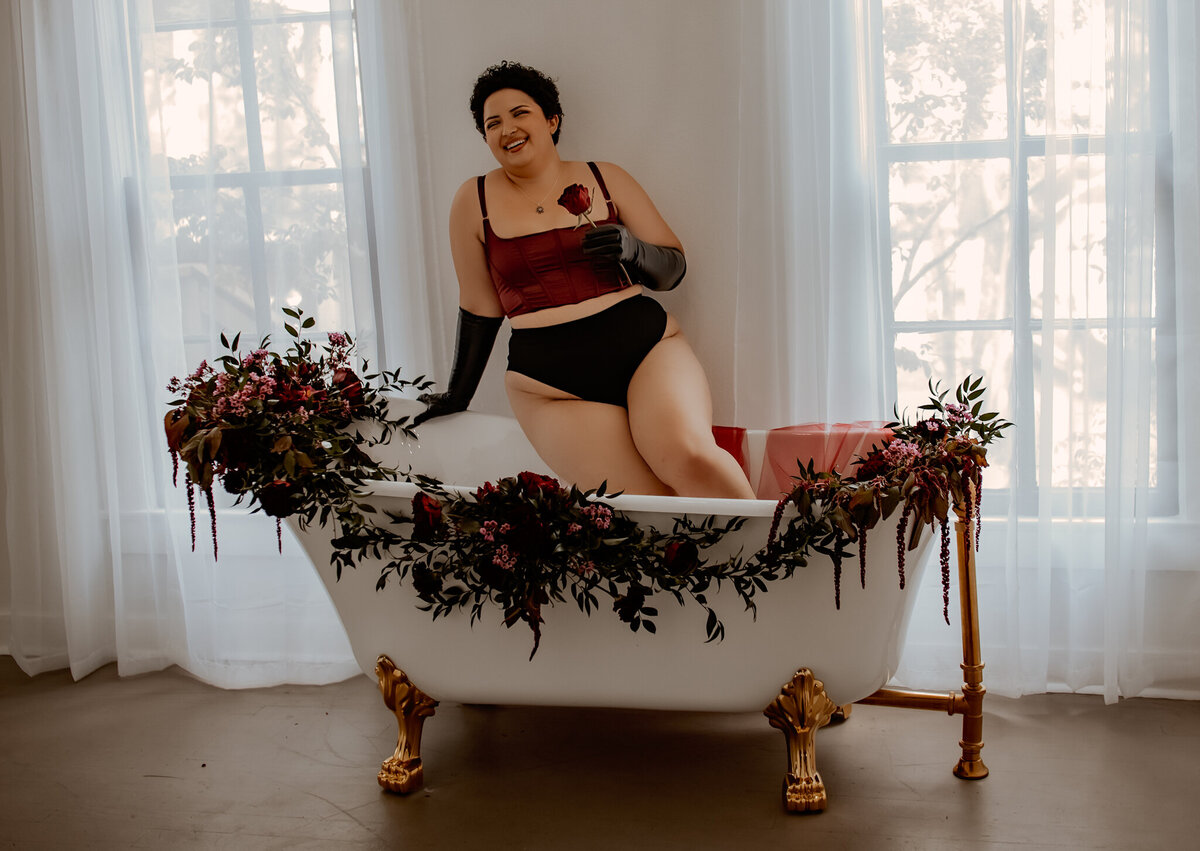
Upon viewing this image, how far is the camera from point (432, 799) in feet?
7.20

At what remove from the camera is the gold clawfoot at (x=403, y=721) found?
7.30ft

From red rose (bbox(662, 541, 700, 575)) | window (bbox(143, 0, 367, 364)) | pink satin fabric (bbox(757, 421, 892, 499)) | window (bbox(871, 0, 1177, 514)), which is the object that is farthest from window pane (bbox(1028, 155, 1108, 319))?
window (bbox(143, 0, 367, 364))

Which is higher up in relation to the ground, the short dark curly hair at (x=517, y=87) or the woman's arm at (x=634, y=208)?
the short dark curly hair at (x=517, y=87)

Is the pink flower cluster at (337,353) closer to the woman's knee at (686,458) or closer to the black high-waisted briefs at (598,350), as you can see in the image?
the black high-waisted briefs at (598,350)

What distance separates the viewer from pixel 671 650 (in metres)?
2.09

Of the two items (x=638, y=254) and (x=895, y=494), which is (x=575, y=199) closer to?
(x=638, y=254)

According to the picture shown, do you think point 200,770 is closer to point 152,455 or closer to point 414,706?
point 414,706

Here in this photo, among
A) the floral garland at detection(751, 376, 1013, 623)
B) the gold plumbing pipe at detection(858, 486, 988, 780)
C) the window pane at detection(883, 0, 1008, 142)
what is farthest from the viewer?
the window pane at detection(883, 0, 1008, 142)

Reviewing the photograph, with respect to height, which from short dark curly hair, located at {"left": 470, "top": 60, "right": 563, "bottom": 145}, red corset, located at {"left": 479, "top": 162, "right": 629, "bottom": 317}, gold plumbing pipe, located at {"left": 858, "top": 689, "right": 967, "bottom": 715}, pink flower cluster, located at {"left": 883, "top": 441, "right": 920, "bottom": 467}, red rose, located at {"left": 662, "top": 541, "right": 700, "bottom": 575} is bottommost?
gold plumbing pipe, located at {"left": 858, "top": 689, "right": 967, "bottom": 715}

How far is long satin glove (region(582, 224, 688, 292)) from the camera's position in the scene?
2348mm

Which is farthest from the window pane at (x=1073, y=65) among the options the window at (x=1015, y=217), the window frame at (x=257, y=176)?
the window frame at (x=257, y=176)

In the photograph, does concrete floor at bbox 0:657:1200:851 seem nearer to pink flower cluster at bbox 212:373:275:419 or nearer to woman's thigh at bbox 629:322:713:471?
woman's thigh at bbox 629:322:713:471

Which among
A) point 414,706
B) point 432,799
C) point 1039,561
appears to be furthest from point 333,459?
point 1039,561

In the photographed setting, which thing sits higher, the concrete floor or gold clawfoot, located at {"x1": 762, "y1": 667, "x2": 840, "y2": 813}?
gold clawfoot, located at {"x1": 762, "y1": 667, "x2": 840, "y2": 813}
